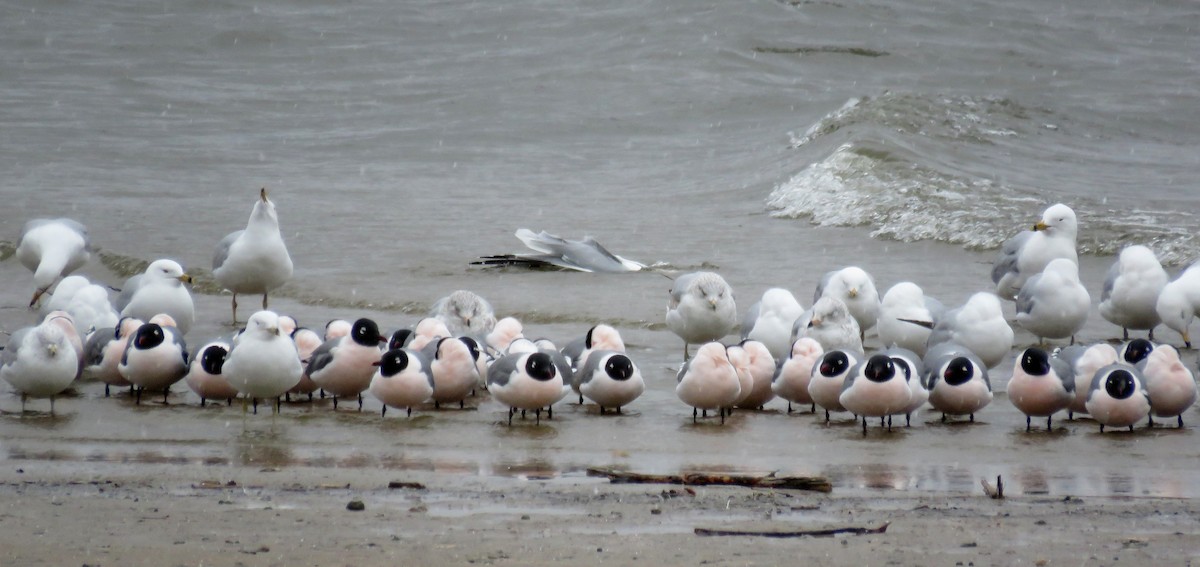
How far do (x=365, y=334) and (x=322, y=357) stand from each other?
0.85ft

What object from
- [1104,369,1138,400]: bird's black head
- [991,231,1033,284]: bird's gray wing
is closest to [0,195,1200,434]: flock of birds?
[1104,369,1138,400]: bird's black head

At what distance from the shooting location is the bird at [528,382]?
6926mm

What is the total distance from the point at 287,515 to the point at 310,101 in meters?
23.5

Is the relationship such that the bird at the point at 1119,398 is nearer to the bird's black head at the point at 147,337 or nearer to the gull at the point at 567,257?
the bird's black head at the point at 147,337

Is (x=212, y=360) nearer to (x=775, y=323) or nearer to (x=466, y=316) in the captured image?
(x=466, y=316)

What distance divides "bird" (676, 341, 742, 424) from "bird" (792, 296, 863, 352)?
1123 mm

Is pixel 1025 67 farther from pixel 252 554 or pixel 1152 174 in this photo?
pixel 252 554

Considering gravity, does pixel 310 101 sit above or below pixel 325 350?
above

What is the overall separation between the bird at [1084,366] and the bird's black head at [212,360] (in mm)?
4117

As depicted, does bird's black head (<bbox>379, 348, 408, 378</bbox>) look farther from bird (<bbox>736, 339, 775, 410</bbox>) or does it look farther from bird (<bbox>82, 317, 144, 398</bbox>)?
bird (<bbox>736, 339, 775, 410</bbox>)

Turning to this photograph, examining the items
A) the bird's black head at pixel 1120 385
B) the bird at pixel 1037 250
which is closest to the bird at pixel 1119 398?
the bird's black head at pixel 1120 385

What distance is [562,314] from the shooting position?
10727mm

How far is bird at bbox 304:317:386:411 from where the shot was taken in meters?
7.40

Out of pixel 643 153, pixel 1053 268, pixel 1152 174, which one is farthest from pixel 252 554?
pixel 643 153
